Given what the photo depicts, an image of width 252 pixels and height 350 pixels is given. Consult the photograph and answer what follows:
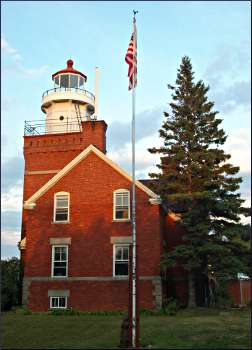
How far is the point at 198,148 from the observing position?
27.2 meters

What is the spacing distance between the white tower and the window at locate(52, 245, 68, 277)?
12406mm

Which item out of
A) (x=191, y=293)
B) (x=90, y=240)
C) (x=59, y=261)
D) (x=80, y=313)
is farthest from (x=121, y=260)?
(x=191, y=293)

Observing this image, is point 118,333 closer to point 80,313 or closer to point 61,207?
point 80,313

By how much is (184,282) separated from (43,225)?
9.53 metres

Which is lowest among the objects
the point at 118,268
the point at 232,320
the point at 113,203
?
the point at 232,320

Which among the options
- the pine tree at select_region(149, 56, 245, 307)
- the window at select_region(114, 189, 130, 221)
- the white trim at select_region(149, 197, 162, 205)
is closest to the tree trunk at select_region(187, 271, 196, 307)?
the pine tree at select_region(149, 56, 245, 307)

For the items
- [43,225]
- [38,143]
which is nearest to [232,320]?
[43,225]

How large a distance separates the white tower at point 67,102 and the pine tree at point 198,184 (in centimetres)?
1103

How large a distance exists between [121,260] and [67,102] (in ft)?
55.1

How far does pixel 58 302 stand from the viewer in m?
26.2

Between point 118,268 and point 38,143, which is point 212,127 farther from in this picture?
point 38,143

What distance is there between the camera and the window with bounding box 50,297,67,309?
1029 inches

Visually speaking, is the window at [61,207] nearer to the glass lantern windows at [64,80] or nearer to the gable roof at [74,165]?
the gable roof at [74,165]

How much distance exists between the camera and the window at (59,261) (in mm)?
26528
